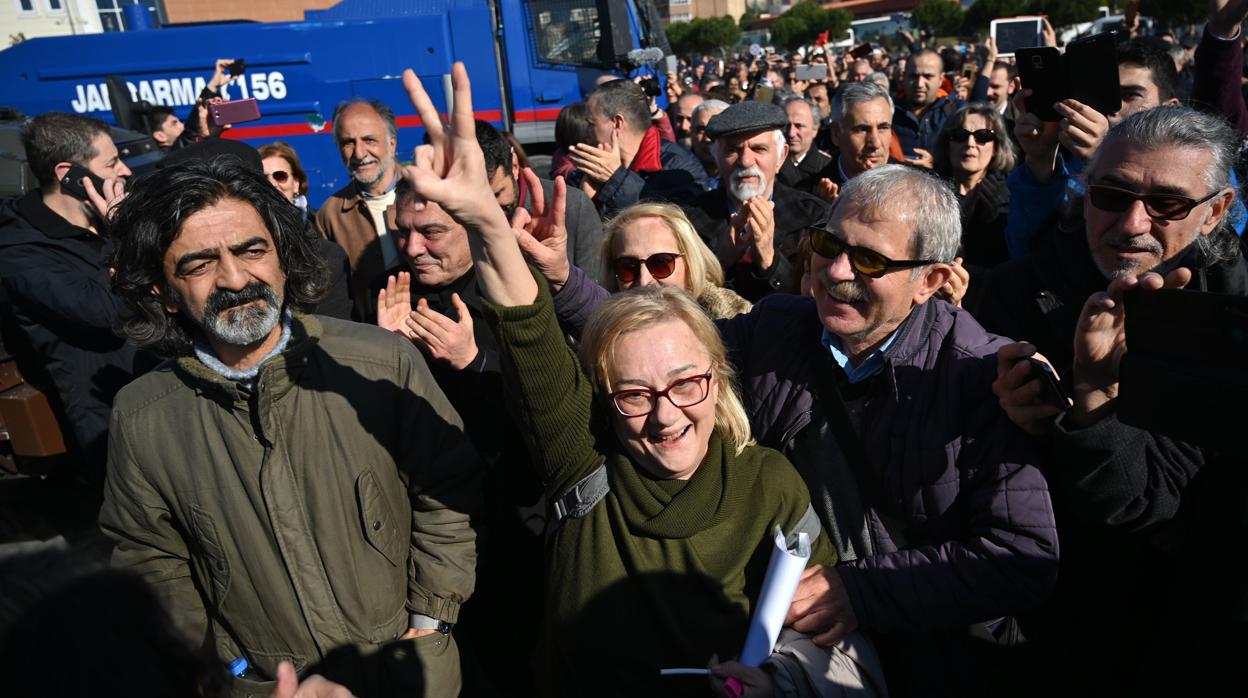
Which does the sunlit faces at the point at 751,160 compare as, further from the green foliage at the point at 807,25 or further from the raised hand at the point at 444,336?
the green foliage at the point at 807,25

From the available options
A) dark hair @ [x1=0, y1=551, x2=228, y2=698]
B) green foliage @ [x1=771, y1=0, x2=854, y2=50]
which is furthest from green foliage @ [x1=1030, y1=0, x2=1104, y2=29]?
dark hair @ [x1=0, y1=551, x2=228, y2=698]

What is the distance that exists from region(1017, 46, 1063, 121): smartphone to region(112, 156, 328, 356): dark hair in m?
2.45

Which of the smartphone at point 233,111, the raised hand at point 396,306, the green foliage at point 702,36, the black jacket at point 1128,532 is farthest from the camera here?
the green foliage at point 702,36

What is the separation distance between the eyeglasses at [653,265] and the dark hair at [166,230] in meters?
1.05

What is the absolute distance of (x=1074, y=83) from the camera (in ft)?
8.93

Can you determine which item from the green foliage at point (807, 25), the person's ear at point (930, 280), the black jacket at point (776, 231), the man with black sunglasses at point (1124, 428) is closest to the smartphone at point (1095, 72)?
the man with black sunglasses at point (1124, 428)

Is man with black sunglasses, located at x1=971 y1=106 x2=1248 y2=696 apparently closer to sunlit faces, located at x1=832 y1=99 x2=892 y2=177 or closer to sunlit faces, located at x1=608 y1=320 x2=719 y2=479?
sunlit faces, located at x1=608 y1=320 x2=719 y2=479

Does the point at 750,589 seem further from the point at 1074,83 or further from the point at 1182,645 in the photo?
the point at 1074,83

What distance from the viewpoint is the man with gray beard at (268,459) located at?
2.00 metres

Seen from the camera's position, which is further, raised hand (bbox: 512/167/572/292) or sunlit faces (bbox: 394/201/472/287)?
sunlit faces (bbox: 394/201/472/287)

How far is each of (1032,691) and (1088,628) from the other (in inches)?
8.4

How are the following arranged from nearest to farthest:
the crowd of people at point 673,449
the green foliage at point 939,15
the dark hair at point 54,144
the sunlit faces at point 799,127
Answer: the crowd of people at point 673,449 → the dark hair at point 54,144 → the sunlit faces at point 799,127 → the green foliage at point 939,15

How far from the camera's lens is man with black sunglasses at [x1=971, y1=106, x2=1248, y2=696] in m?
1.22

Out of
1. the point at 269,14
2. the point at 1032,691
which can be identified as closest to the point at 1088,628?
the point at 1032,691
